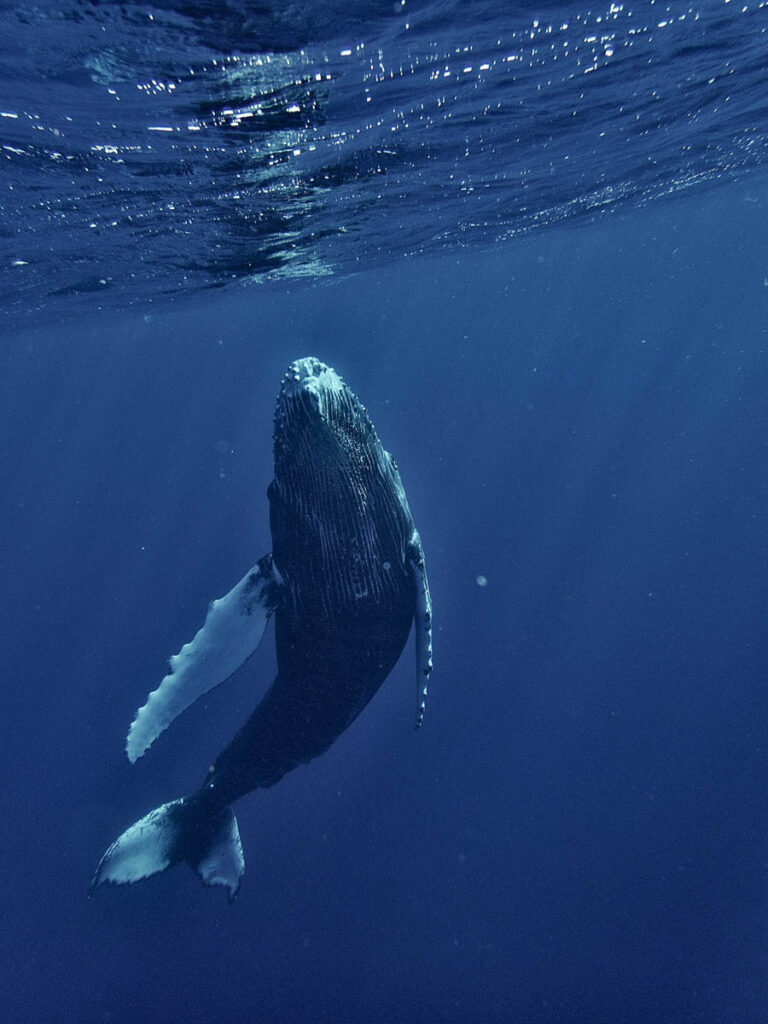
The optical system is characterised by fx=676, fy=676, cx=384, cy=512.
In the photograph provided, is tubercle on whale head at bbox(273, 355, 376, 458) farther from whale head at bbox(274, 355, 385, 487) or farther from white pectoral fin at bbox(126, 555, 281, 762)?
white pectoral fin at bbox(126, 555, 281, 762)

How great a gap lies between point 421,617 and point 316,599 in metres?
1.10

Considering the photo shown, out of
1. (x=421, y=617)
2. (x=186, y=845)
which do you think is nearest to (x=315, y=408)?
(x=421, y=617)

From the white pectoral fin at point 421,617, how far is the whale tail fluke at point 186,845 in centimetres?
392

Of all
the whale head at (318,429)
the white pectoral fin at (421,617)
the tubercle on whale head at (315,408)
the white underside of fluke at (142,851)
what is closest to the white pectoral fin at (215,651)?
the whale head at (318,429)

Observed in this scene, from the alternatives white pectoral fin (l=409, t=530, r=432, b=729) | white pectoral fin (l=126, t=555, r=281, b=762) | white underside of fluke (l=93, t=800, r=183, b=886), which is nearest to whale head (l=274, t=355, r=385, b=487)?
white pectoral fin (l=409, t=530, r=432, b=729)

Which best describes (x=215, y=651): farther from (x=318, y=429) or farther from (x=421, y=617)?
(x=318, y=429)

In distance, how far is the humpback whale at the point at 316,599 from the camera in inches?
245

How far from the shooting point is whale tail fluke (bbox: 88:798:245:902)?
349 inches

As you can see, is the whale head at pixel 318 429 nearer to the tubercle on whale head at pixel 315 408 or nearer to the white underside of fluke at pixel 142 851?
the tubercle on whale head at pixel 315 408

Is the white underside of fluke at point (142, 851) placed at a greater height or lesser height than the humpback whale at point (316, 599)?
lesser

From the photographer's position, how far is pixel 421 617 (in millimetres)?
6992

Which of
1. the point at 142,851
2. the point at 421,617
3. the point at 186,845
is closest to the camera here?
the point at 421,617

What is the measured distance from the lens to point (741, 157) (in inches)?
931

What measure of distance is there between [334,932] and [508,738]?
1237 cm
